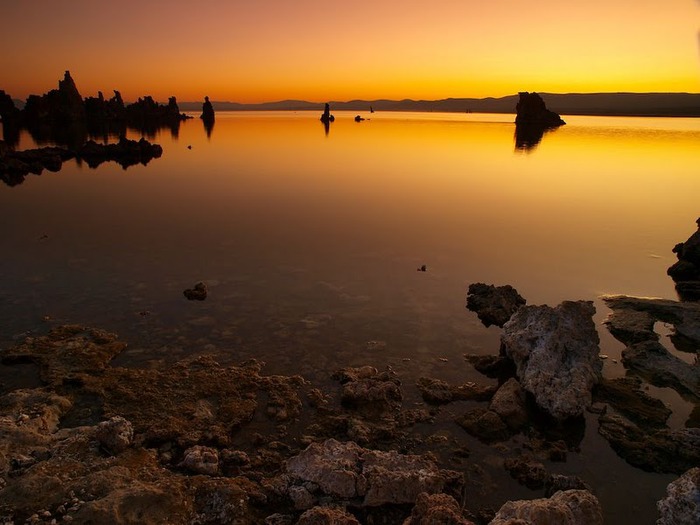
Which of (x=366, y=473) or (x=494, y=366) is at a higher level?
(x=366, y=473)

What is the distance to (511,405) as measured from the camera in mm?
10273

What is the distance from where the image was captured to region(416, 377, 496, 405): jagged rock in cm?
1082

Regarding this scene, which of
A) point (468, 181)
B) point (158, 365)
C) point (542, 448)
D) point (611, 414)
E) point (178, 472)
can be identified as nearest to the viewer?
point (178, 472)

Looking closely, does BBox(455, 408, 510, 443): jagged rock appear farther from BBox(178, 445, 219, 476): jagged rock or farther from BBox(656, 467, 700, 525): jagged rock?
BBox(178, 445, 219, 476): jagged rock

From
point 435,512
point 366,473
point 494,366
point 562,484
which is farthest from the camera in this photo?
point 494,366

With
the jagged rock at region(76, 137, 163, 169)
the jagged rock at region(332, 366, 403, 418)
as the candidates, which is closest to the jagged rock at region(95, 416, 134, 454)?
the jagged rock at region(332, 366, 403, 418)

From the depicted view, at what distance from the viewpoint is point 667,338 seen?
47.1 ft

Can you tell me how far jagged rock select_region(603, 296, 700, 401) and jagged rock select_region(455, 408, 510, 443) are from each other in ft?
17.3

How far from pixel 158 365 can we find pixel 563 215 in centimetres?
3055

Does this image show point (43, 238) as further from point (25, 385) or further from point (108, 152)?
point (108, 152)

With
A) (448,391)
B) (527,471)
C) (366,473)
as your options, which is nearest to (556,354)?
(448,391)

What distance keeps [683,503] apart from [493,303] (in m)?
9.00

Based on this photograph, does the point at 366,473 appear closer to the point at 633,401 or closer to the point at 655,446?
the point at 655,446

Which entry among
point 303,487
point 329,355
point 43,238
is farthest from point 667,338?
point 43,238
